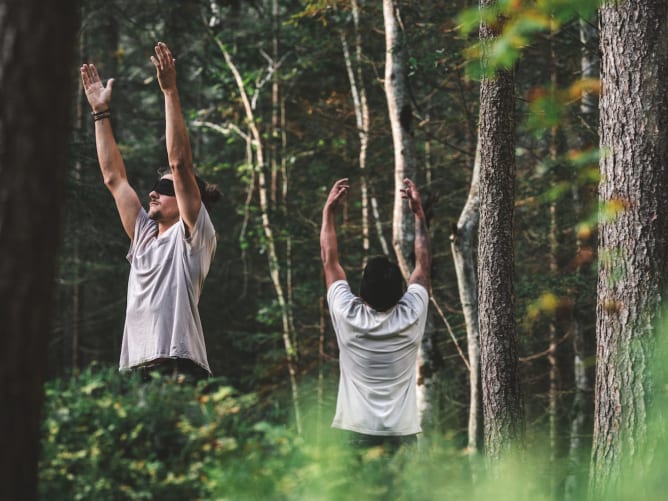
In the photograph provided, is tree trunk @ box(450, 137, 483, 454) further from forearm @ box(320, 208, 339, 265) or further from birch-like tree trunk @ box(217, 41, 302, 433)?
birch-like tree trunk @ box(217, 41, 302, 433)

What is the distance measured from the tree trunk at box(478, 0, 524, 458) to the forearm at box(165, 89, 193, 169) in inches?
101

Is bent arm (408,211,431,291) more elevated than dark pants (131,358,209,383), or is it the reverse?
bent arm (408,211,431,291)

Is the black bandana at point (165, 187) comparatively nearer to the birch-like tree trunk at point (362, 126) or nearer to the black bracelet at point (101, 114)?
the black bracelet at point (101, 114)

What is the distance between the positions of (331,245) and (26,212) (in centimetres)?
367

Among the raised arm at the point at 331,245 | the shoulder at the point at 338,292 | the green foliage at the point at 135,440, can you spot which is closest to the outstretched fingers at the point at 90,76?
the raised arm at the point at 331,245

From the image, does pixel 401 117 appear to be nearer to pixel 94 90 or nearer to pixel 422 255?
pixel 422 255

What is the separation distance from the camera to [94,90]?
17.2 ft

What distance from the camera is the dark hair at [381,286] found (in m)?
5.02

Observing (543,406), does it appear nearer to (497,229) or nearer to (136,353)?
(497,229)

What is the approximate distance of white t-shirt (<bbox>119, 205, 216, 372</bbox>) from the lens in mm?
4785

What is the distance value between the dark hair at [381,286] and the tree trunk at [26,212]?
3092 mm

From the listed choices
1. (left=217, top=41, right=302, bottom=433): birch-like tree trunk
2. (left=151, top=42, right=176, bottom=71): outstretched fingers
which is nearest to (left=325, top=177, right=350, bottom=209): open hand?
(left=151, top=42, right=176, bottom=71): outstretched fingers

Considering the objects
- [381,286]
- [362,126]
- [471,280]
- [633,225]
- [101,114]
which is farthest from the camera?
[362,126]

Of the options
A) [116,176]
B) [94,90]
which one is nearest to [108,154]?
[116,176]
